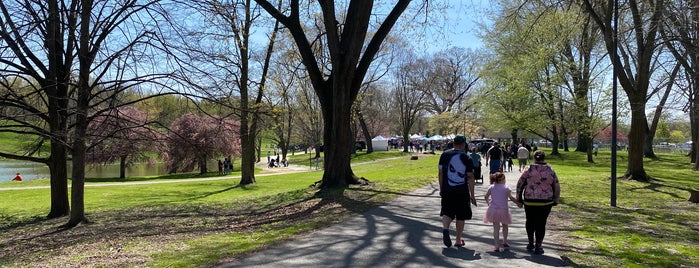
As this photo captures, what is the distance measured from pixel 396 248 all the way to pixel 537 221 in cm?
200

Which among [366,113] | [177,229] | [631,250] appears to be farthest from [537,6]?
[366,113]

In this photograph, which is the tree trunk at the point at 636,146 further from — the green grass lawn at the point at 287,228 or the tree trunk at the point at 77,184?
the tree trunk at the point at 77,184

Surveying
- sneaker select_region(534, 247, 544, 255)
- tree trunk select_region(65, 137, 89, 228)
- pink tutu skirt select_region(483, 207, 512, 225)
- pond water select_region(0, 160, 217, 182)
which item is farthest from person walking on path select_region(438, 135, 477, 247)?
pond water select_region(0, 160, 217, 182)

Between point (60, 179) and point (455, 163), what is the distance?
38.2ft

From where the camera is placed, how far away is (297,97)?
47219 mm

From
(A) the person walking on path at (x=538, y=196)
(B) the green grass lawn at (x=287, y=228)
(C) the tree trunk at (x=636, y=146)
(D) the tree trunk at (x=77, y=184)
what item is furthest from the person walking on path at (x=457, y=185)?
(C) the tree trunk at (x=636, y=146)

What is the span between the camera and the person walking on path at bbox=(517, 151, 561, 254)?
6707 mm

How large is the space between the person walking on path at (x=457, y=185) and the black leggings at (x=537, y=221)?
827mm

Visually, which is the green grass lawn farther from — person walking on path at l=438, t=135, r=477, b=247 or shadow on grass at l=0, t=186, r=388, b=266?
person walking on path at l=438, t=135, r=477, b=247

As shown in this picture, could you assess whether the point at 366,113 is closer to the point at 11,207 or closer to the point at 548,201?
the point at 11,207

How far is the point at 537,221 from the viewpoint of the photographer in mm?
6734

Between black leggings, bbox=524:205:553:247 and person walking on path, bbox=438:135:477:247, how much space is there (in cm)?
83

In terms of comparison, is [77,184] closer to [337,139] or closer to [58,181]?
[58,181]

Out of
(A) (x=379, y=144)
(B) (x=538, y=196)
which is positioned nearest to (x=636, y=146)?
(B) (x=538, y=196)
